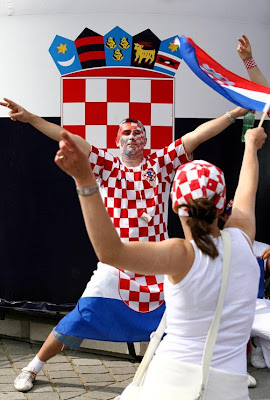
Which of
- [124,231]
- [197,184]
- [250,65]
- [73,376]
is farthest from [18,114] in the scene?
[197,184]

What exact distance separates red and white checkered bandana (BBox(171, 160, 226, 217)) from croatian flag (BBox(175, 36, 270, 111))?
2.90 feet

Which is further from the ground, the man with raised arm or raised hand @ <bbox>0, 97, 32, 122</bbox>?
raised hand @ <bbox>0, 97, 32, 122</bbox>

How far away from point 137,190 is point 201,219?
79.6 inches

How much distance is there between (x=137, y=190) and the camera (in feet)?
14.5

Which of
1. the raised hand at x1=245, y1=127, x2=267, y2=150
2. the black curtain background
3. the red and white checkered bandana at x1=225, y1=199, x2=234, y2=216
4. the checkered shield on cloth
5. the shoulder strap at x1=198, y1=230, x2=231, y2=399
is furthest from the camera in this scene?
the red and white checkered bandana at x1=225, y1=199, x2=234, y2=216

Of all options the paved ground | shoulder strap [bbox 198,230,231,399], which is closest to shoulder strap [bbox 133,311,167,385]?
shoulder strap [bbox 198,230,231,399]

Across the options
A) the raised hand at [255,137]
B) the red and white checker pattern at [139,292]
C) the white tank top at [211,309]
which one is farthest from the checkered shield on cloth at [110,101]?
the white tank top at [211,309]

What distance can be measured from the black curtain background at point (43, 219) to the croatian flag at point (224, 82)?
1425 mm

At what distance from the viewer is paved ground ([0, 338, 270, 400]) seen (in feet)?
14.5

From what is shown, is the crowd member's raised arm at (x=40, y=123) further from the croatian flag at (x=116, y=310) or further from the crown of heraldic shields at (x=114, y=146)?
the croatian flag at (x=116, y=310)

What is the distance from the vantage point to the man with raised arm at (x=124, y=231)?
14.3 ft

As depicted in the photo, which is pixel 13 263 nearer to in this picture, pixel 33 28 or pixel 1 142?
pixel 1 142

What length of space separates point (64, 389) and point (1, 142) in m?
1.77

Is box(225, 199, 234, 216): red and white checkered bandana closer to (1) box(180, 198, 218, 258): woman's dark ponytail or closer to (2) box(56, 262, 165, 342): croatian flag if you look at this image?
(2) box(56, 262, 165, 342): croatian flag
